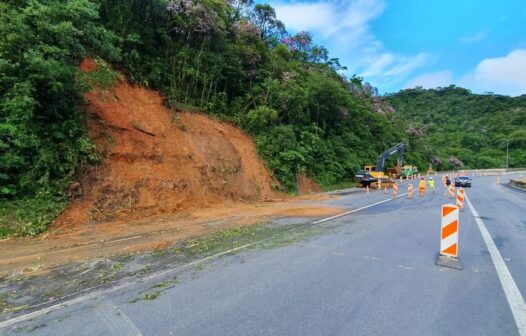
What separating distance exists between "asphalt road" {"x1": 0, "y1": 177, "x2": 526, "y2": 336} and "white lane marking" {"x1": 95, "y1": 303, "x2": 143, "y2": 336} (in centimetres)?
1

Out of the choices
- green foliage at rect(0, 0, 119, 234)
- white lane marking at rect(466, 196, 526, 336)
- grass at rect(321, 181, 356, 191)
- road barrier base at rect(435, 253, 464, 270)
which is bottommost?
white lane marking at rect(466, 196, 526, 336)

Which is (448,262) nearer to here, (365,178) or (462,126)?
(365,178)

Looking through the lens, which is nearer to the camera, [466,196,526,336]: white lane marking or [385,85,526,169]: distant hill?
[466,196,526,336]: white lane marking

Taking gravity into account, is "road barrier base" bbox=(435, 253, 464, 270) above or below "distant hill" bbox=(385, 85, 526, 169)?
below

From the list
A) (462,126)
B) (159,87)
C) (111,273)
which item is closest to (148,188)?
(159,87)

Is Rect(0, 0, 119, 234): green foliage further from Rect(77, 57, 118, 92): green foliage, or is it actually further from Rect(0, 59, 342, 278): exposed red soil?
Rect(77, 57, 118, 92): green foliage

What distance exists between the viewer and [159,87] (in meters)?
18.4

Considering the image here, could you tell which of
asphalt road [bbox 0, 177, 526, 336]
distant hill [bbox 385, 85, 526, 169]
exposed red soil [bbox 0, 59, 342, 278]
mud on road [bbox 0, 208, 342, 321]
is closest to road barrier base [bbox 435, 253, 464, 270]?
asphalt road [bbox 0, 177, 526, 336]

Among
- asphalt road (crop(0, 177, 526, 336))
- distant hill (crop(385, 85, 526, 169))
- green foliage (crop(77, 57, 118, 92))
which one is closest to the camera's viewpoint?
asphalt road (crop(0, 177, 526, 336))

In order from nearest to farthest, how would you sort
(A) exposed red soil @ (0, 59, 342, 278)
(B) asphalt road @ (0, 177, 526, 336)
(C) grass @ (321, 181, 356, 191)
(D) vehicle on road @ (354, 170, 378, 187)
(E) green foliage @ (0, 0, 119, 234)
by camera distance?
1. (B) asphalt road @ (0, 177, 526, 336)
2. (A) exposed red soil @ (0, 59, 342, 278)
3. (E) green foliage @ (0, 0, 119, 234)
4. (C) grass @ (321, 181, 356, 191)
5. (D) vehicle on road @ (354, 170, 378, 187)

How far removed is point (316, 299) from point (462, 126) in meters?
125

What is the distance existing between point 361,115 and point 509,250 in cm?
3975

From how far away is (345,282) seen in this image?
543 cm

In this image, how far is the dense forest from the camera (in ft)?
34.1
